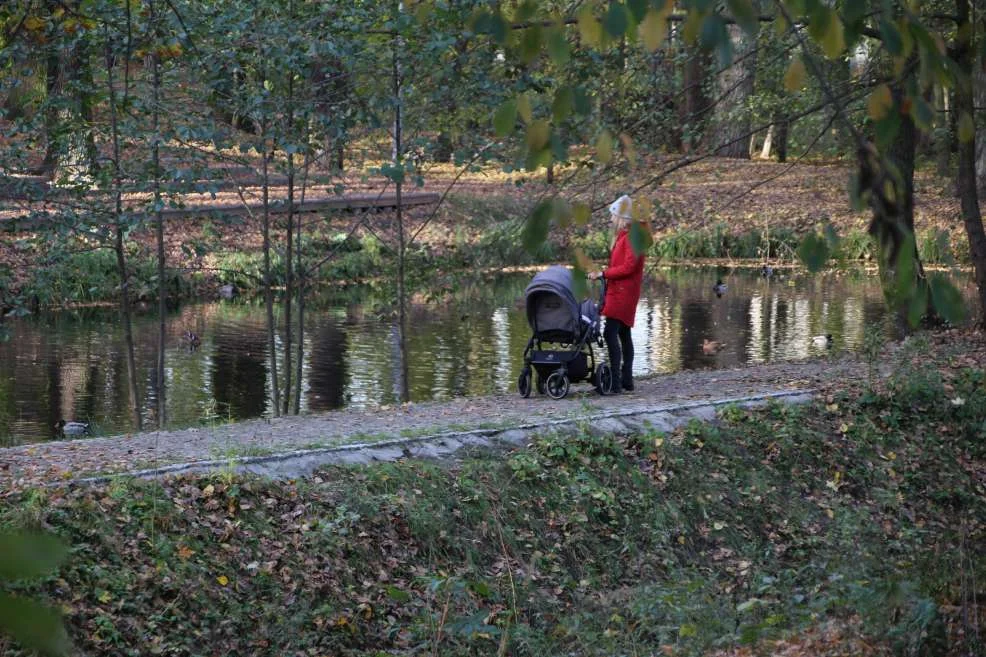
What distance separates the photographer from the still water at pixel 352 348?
1431cm

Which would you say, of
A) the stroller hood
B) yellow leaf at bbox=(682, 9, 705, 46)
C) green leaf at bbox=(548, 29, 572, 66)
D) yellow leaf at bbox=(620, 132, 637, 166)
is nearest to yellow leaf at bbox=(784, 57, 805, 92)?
yellow leaf at bbox=(682, 9, 705, 46)

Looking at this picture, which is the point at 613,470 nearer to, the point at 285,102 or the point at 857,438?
the point at 857,438

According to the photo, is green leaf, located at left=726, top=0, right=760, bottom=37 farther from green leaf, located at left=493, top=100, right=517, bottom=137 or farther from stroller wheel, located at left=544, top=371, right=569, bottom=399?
stroller wheel, located at left=544, top=371, right=569, bottom=399

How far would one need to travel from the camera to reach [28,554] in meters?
1.38

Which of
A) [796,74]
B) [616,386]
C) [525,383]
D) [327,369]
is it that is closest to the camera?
[796,74]

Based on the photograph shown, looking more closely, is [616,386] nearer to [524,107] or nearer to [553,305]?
[553,305]

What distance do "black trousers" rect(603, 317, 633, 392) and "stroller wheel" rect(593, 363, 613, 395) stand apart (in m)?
0.07

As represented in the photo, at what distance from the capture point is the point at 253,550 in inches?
266

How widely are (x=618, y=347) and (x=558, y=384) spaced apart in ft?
2.20

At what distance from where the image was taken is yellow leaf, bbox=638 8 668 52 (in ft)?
8.84

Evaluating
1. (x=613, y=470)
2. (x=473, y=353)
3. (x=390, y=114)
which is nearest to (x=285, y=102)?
(x=390, y=114)

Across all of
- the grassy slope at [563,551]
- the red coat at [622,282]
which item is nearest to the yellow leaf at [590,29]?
the grassy slope at [563,551]

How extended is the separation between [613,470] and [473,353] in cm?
902

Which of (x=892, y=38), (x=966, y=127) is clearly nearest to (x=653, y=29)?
(x=892, y=38)
